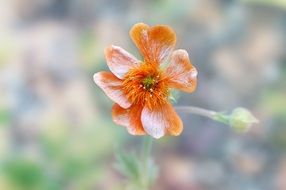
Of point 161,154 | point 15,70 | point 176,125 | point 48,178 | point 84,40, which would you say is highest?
point 84,40

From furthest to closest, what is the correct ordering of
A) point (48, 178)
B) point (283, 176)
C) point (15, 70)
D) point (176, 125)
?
point (15, 70), point (283, 176), point (48, 178), point (176, 125)

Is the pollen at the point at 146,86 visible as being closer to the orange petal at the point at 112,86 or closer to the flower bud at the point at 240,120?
the orange petal at the point at 112,86

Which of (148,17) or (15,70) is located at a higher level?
(148,17)

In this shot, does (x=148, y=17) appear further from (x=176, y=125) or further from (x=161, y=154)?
(x=176, y=125)

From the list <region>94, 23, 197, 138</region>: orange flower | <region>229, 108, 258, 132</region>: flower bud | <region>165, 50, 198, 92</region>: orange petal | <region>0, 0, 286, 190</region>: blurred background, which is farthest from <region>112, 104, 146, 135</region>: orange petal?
<region>0, 0, 286, 190</region>: blurred background

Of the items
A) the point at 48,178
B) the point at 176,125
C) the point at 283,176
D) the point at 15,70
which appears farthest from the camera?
the point at 15,70

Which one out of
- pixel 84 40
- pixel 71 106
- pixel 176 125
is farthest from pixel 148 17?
pixel 176 125

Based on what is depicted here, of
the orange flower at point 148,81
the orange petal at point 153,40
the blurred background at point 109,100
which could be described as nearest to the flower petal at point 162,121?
the orange flower at point 148,81

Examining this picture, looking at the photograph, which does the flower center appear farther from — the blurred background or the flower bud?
the blurred background
